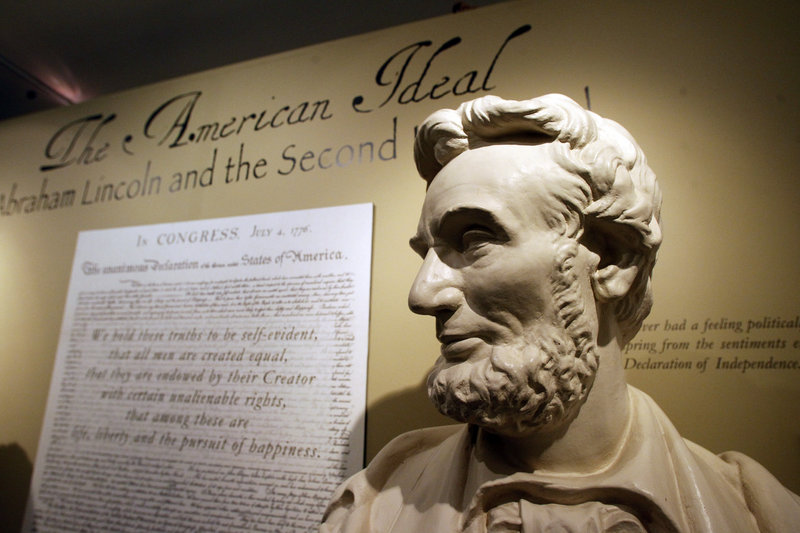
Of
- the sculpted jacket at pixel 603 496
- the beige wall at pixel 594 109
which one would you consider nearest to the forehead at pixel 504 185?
the sculpted jacket at pixel 603 496

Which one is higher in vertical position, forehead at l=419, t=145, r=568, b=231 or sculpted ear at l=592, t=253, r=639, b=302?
forehead at l=419, t=145, r=568, b=231

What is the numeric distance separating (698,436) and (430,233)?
97cm

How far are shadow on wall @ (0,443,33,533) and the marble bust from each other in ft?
6.39

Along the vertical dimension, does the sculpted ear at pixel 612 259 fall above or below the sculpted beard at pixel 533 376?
above

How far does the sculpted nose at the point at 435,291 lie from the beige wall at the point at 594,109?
2.34ft

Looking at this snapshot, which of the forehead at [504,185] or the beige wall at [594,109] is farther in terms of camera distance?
the beige wall at [594,109]

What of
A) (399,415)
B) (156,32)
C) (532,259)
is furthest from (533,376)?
(156,32)

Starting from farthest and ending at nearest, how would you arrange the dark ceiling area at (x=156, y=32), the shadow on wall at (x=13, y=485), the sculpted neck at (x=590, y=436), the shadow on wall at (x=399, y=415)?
the dark ceiling area at (x=156, y=32), the shadow on wall at (x=13, y=485), the shadow on wall at (x=399, y=415), the sculpted neck at (x=590, y=436)

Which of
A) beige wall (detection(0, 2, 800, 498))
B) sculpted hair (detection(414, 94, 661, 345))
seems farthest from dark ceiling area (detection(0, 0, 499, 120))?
sculpted hair (detection(414, 94, 661, 345))

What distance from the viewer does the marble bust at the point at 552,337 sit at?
0.90 meters

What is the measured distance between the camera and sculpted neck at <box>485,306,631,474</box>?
3.21 ft

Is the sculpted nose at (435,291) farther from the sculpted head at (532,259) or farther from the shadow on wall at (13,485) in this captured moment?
the shadow on wall at (13,485)

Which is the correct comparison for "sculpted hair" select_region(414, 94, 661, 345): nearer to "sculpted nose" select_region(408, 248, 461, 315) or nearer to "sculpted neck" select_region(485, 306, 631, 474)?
"sculpted neck" select_region(485, 306, 631, 474)

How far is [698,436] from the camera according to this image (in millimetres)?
1366
